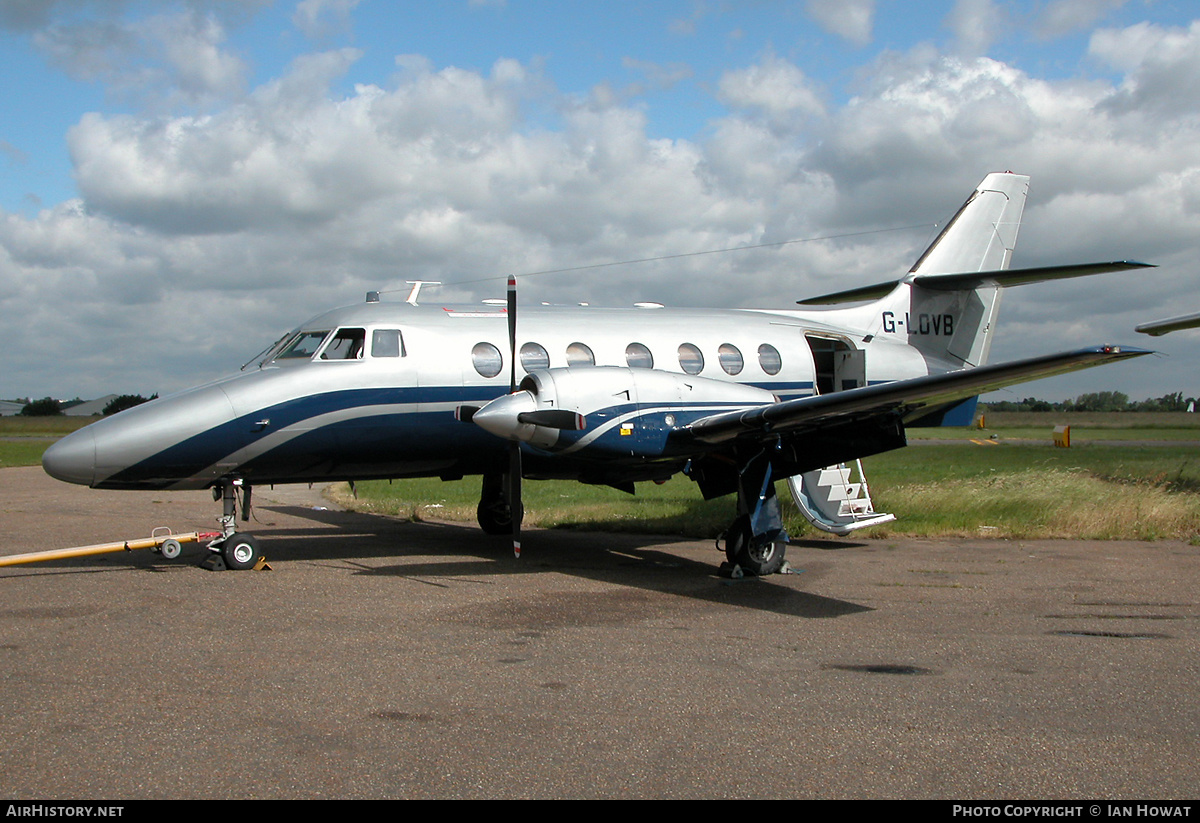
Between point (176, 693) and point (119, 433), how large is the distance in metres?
5.20

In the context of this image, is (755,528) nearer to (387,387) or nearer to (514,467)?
(514,467)

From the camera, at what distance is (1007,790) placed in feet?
14.2

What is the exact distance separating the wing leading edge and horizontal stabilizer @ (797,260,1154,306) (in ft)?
13.7

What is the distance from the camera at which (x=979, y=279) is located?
47.1 ft

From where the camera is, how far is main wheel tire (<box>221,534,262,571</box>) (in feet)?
35.4

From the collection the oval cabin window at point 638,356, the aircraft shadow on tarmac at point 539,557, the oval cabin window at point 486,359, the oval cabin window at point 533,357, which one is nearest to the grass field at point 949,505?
the aircraft shadow on tarmac at point 539,557

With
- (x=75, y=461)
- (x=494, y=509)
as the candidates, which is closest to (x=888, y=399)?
(x=494, y=509)

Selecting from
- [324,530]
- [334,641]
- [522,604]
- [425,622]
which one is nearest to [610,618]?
[522,604]

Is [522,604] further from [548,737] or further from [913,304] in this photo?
[913,304]

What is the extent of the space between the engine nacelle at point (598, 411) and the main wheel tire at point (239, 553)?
335 centimetres

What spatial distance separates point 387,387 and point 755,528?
4871 mm

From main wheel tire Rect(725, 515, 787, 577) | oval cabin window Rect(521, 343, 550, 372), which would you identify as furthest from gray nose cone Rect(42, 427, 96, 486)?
main wheel tire Rect(725, 515, 787, 577)

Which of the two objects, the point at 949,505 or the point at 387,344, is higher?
the point at 387,344

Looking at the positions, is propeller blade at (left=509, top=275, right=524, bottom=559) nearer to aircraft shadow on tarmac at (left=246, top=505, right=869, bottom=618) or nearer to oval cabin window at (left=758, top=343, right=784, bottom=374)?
aircraft shadow on tarmac at (left=246, top=505, right=869, bottom=618)
